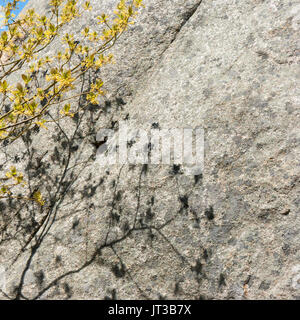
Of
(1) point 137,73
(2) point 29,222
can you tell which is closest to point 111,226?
(2) point 29,222

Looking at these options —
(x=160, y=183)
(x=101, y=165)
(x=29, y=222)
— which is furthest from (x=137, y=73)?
(x=29, y=222)

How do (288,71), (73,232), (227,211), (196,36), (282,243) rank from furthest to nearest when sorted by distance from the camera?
(196,36) < (73,232) < (288,71) < (227,211) < (282,243)

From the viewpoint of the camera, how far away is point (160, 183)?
12.5 ft

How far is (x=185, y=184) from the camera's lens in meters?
3.69

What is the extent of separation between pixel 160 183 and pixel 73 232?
48.7 inches

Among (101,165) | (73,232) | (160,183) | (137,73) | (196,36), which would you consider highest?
(196,36)

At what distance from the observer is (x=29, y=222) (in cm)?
425

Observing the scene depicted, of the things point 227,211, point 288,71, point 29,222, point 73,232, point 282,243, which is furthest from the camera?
point 29,222

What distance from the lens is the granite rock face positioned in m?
3.29

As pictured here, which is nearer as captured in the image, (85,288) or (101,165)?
(85,288)

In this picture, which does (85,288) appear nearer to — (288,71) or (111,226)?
(111,226)

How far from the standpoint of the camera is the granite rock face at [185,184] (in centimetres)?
329

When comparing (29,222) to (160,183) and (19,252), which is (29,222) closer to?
(19,252)

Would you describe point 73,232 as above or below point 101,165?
below
